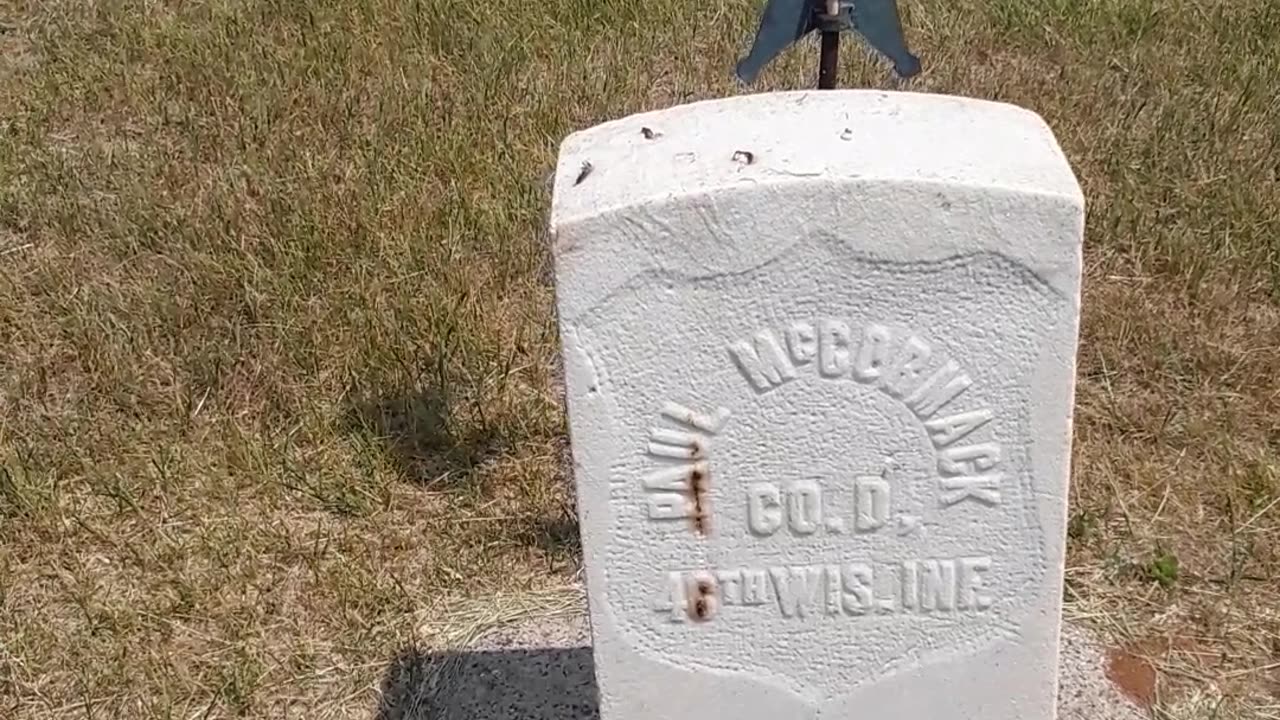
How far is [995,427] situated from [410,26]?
151 inches

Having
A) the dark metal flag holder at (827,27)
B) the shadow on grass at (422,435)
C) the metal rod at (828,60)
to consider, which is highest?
the dark metal flag holder at (827,27)

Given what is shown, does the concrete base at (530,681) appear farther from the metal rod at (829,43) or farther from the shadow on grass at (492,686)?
the metal rod at (829,43)

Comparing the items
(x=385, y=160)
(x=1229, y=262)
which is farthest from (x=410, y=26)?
(x=1229, y=262)

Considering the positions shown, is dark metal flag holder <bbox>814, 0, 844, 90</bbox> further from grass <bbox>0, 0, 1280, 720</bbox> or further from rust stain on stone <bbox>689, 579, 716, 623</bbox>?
grass <bbox>0, 0, 1280, 720</bbox>

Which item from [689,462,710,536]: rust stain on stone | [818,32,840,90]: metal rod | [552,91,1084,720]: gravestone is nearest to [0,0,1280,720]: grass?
[552,91,1084,720]: gravestone

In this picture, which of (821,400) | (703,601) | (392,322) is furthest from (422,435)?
(821,400)

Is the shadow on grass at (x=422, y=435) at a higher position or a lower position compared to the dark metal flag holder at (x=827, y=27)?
lower

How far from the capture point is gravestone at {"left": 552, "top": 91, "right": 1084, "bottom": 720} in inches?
64.2

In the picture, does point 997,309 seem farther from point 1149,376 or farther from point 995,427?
point 1149,376

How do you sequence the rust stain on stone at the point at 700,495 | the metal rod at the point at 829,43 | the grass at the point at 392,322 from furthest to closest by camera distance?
the grass at the point at 392,322
the metal rod at the point at 829,43
the rust stain on stone at the point at 700,495

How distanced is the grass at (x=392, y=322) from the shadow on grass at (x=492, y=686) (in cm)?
6

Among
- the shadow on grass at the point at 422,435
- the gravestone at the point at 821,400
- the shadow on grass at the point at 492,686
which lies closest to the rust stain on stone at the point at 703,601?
the gravestone at the point at 821,400

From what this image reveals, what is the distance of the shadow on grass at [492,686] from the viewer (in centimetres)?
257

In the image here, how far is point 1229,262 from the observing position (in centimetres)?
373
